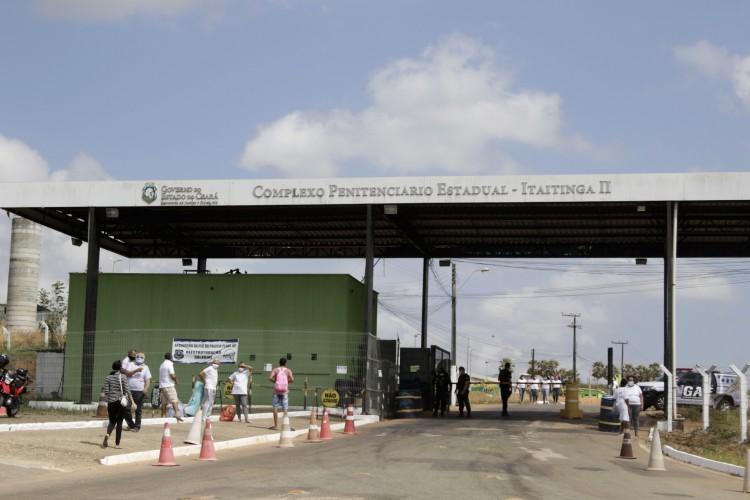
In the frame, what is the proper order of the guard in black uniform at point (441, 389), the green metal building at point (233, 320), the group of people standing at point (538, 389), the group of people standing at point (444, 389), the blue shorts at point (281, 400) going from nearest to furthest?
the blue shorts at point (281, 400) → the green metal building at point (233, 320) → the group of people standing at point (444, 389) → the guard in black uniform at point (441, 389) → the group of people standing at point (538, 389)

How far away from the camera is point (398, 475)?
13.9m

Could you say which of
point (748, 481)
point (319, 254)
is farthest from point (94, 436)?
point (319, 254)

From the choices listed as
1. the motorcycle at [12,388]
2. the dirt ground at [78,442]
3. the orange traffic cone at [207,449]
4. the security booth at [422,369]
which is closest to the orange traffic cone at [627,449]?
the dirt ground at [78,442]

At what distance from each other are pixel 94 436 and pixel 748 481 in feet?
40.1

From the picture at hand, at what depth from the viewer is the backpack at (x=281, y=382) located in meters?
22.8

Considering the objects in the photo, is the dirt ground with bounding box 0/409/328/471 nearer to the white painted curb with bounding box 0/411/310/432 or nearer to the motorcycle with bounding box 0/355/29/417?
the white painted curb with bounding box 0/411/310/432

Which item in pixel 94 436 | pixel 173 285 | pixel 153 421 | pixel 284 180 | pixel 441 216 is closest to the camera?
pixel 94 436

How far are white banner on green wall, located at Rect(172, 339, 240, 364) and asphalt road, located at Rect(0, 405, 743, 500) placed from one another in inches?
512

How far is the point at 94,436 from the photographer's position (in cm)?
1848

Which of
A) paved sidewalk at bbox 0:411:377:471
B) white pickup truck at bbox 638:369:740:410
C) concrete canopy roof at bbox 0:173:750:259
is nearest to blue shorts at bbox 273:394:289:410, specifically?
paved sidewalk at bbox 0:411:377:471

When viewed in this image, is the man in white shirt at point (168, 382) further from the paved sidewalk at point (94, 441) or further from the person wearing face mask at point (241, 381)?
the person wearing face mask at point (241, 381)

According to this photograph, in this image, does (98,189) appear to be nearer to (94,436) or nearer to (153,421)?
(153,421)

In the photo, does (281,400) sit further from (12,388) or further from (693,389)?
(693,389)

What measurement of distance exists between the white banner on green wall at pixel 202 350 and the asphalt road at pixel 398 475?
13014mm
